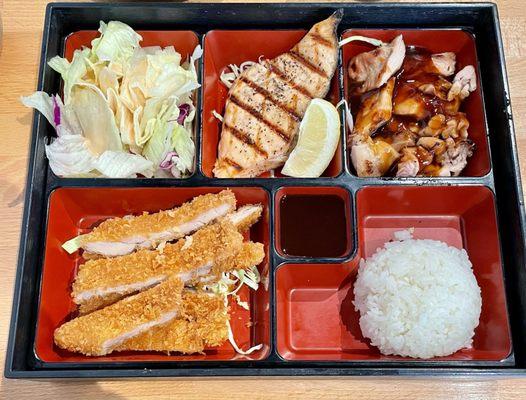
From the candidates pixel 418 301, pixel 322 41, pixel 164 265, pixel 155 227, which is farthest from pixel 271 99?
pixel 418 301

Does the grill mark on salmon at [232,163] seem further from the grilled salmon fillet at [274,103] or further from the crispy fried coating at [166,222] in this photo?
the crispy fried coating at [166,222]

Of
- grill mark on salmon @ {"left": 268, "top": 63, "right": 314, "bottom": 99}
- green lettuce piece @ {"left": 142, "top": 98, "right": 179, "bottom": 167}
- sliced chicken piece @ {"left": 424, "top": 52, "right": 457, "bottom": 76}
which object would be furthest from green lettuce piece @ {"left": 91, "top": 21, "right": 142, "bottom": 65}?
sliced chicken piece @ {"left": 424, "top": 52, "right": 457, "bottom": 76}

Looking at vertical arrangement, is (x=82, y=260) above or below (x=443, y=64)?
below

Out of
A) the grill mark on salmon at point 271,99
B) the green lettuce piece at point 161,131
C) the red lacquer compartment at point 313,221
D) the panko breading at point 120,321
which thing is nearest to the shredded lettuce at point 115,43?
the green lettuce piece at point 161,131

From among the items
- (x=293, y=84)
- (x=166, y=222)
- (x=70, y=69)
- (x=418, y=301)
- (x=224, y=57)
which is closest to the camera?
(x=418, y=301)

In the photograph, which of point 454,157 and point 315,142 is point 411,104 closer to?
point 454,157

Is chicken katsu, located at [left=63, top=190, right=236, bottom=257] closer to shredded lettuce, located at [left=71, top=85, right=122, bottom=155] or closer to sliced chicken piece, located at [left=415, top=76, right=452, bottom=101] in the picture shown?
shredded lettuce, located at [left=71, top=85, right=122, bottom=155]
